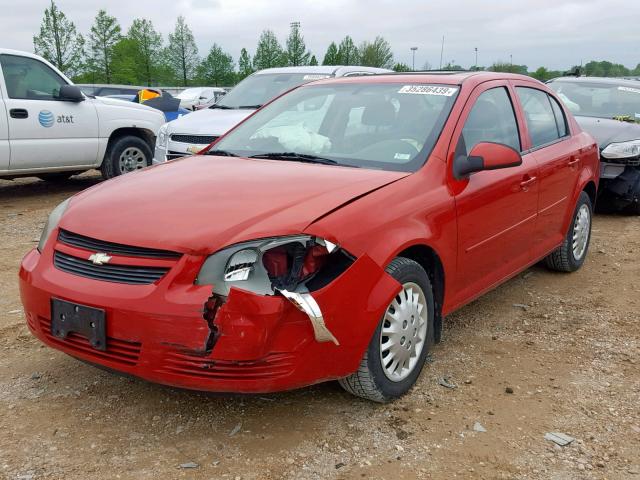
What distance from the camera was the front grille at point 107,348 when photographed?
267cm

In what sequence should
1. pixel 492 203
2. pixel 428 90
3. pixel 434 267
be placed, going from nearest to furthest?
pixel 434 267, pixel 492 203, pixel 428 90

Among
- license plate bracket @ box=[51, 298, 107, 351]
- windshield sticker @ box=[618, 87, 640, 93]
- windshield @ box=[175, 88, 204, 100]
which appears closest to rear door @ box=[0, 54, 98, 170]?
license plate bracket @ box=[51, 298, 107, 351]

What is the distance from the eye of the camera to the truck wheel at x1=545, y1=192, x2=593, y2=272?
5.33m

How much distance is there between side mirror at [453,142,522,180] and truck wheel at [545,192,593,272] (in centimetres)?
198

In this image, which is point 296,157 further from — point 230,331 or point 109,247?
point 230,331

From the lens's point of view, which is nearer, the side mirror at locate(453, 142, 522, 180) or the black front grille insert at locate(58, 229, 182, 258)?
the black front grille insert at locate(58, 229, 182, 258)

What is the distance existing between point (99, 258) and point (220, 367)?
72 cm

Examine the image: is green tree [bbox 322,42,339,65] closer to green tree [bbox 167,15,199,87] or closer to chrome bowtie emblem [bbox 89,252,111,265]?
green tree [bbox 167,15,199,87]

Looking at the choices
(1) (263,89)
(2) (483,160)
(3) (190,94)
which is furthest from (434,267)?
(3) (190,94)

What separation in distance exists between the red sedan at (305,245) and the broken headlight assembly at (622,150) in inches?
147

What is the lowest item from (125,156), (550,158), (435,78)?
(125,156)

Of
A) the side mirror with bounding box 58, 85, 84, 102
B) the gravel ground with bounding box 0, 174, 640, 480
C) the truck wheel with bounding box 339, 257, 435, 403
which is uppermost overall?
the side mirror with bounding box 58, 85, 84, 102

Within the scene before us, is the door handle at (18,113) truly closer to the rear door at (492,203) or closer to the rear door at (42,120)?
the rear door at (42,120)

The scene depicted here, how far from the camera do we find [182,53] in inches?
Result: 2419
